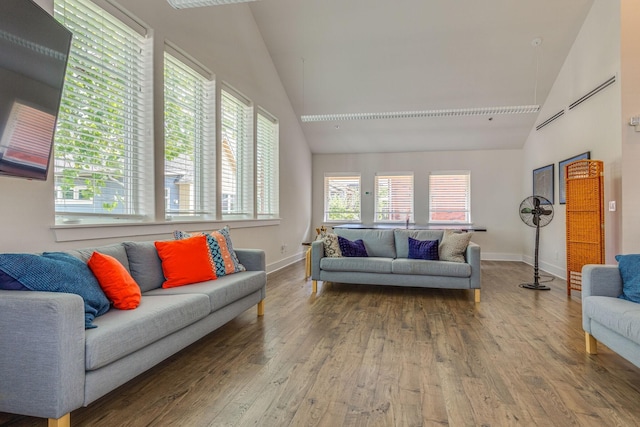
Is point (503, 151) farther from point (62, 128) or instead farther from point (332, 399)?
point (62, 128)

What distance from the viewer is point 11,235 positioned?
7.27ft

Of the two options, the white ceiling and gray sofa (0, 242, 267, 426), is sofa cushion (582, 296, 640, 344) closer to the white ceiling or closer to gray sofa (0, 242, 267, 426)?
gray sofa (0, 242, 267, 426)

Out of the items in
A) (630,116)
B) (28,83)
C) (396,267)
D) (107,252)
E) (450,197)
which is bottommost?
(396,267)

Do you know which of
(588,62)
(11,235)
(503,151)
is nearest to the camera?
(11,235)

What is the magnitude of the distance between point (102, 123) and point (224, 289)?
1687 mm

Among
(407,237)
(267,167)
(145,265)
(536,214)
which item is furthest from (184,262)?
(536,214)

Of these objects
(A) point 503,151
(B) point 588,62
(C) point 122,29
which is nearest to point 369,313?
(C) point 122,29

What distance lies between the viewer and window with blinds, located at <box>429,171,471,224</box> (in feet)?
25.8

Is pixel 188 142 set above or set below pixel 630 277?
above

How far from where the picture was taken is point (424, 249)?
454 centimetres

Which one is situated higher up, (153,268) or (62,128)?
(62,128)

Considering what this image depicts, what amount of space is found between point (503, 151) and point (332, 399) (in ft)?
23.8

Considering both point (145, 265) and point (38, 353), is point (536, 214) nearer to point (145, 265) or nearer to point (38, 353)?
point (145, 265)

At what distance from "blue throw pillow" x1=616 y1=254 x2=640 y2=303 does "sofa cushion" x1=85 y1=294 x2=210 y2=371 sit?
2866 mm
